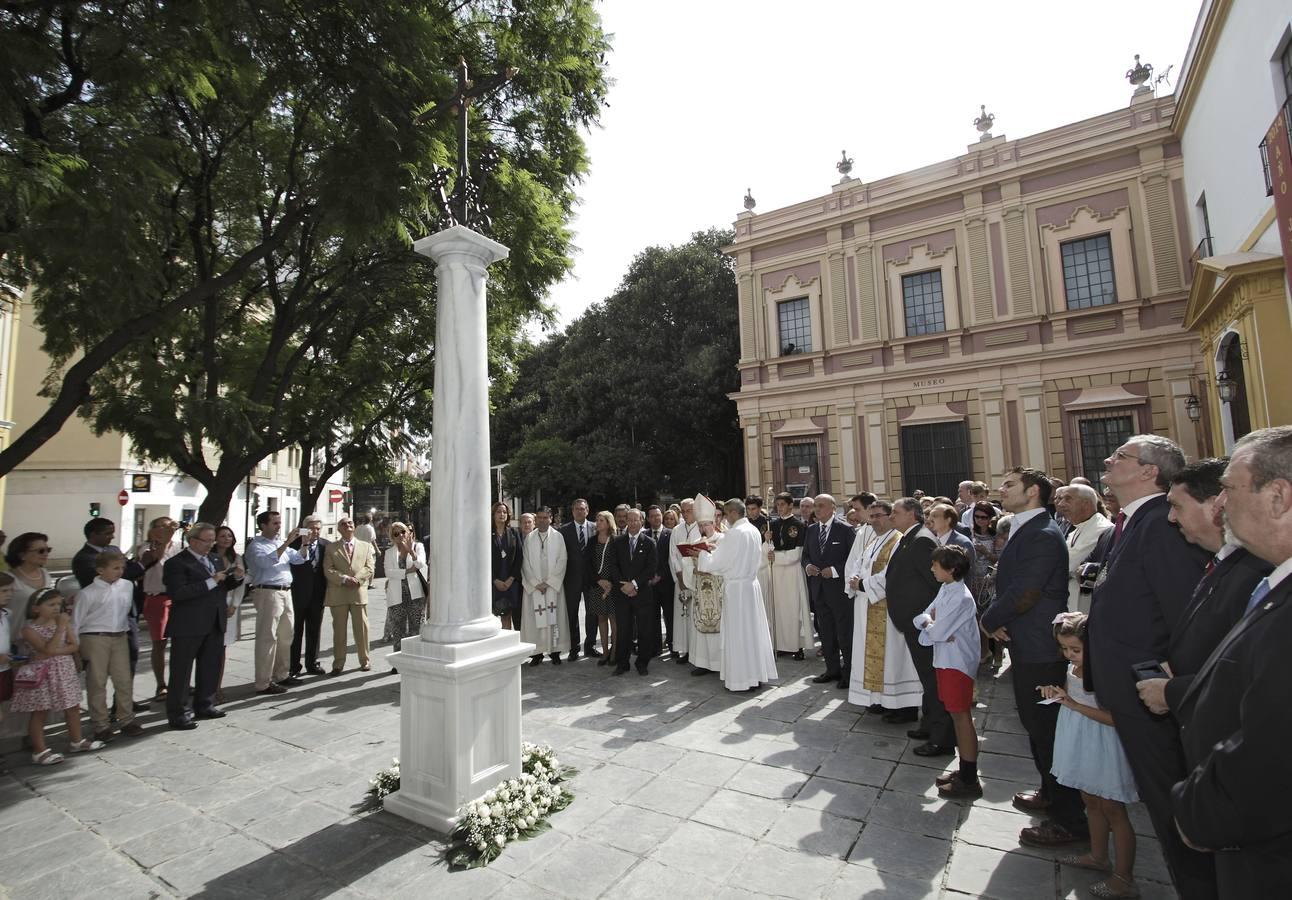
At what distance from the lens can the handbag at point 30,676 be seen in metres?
5.07

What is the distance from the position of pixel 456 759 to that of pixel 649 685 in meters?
3.49

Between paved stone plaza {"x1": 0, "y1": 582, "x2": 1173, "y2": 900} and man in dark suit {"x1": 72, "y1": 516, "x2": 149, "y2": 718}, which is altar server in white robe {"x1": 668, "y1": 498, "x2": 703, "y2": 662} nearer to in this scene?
paved stone plaza {"x1": 0, "y1": 582, "x2": 1173, "y2": 900}

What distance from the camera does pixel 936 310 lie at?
18547 mm

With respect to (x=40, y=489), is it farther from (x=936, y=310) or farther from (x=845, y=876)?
(x=936, y=310)

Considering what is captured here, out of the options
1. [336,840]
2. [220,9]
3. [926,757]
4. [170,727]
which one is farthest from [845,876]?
[220,9]

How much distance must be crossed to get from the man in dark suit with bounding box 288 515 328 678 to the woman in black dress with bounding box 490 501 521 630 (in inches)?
85.4

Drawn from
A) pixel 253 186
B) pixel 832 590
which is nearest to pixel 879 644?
pixel 832 590

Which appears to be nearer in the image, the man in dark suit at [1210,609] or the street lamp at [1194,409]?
the man in dark suit at [1210,609]

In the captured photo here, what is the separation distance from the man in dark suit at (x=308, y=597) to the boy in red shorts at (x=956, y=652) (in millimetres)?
7041

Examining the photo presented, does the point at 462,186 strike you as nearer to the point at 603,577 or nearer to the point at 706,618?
the point at 603,577

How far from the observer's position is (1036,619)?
3.78 meters

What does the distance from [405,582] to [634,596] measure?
10.3 ft

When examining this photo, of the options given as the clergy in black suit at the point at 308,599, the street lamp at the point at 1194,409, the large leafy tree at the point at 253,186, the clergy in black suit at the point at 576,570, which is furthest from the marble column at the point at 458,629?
the street lamp at the point at 1194,409

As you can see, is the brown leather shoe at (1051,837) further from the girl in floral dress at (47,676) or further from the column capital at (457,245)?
the girl in floral dress at (47,676)
